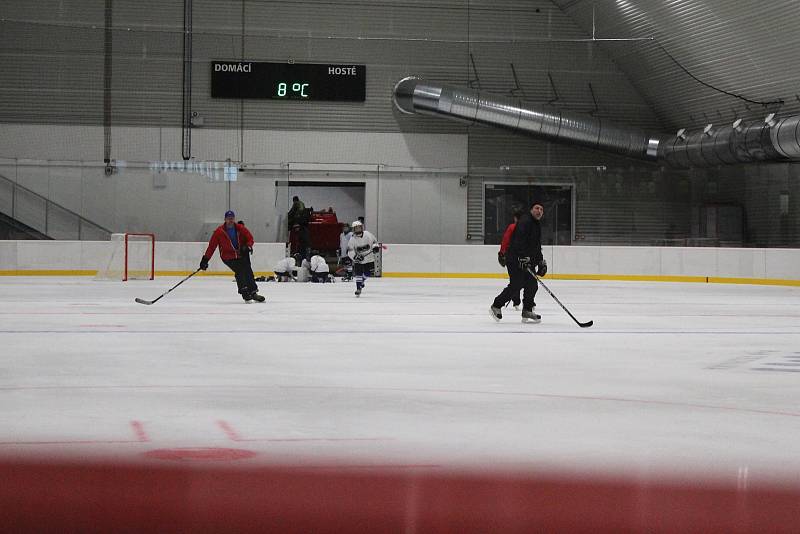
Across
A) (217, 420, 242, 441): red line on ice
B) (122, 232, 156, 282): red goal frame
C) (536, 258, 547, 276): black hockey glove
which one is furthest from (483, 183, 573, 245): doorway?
(217, 420, 242, 441): red line on ice

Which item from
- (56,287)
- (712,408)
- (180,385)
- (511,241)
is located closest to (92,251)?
(56,287)

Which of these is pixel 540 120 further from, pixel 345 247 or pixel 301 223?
pixel 301 223

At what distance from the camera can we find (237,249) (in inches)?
559

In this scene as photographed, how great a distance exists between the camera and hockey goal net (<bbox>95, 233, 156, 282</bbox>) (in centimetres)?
2098

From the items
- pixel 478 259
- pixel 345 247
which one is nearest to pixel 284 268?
pixel 345 247

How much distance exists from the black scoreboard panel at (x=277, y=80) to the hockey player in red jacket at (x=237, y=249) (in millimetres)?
11753

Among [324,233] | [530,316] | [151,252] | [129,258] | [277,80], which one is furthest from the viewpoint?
[277,80]

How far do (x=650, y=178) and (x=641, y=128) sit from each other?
4.12m

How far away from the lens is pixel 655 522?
308 centimetres

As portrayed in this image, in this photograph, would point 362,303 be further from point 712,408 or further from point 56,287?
point 712,408

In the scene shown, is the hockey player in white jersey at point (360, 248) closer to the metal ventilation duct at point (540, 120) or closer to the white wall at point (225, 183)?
the white wall at point (225, 183)

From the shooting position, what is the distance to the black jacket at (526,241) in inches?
441

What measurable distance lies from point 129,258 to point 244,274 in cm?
815

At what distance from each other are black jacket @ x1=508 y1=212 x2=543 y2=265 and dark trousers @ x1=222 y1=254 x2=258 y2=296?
4.24 metres
